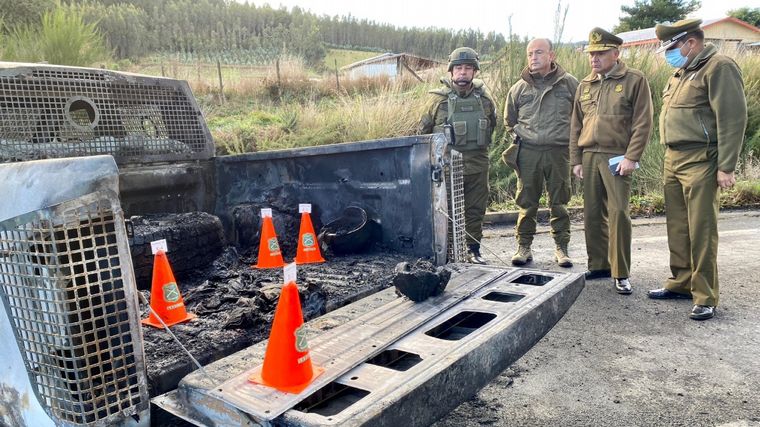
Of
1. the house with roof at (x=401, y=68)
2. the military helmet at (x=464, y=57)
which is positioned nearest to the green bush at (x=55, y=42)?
the house with roof at (x=401, y=68)

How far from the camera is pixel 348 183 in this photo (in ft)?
10.3

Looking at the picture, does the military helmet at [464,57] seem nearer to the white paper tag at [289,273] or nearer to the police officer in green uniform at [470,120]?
the police officer in green uniform at [470,120]

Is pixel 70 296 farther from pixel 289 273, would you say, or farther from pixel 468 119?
pixel 468 119

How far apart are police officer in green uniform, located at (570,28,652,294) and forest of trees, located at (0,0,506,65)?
19747 mm

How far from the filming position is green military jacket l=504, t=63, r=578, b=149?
5.10 metres

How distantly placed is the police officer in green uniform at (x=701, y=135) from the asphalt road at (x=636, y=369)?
0.34 metres

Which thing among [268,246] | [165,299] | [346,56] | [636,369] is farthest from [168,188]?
[346,56]

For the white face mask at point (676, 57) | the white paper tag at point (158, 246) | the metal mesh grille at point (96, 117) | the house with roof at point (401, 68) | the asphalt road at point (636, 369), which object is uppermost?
the house with roof at point (401, 68)

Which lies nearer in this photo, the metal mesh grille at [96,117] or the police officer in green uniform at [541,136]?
the metal mesh grille at [96,117]

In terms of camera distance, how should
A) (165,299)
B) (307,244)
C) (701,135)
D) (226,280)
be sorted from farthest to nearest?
(701,135) < (307,244) < (226,280) < (165,299)

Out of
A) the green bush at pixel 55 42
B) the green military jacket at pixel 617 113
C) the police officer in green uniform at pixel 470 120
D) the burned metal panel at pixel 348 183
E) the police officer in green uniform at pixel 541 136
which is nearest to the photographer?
the burned metal panel at pixel 348 183

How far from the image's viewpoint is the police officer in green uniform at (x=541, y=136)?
16.7 ft

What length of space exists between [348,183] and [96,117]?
1.35m

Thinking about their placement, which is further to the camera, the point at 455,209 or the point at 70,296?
the point at 455,209
